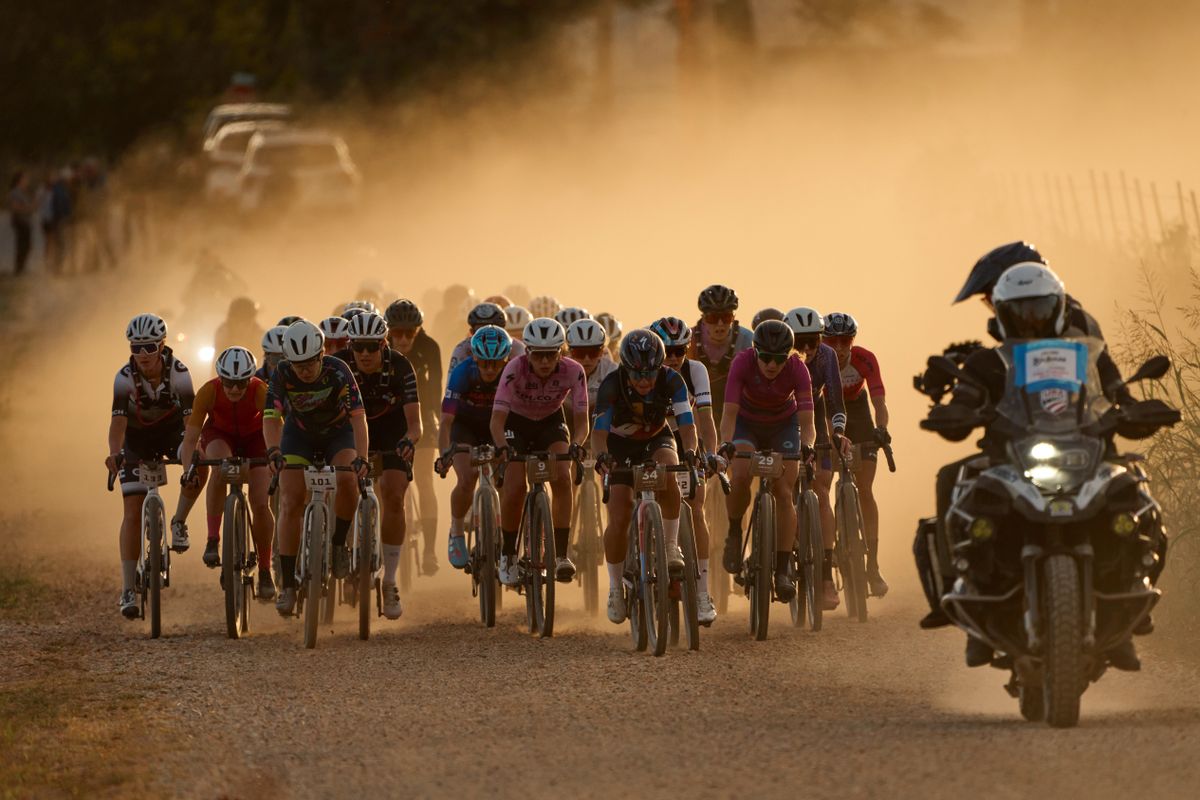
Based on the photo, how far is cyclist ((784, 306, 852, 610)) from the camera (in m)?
15.2

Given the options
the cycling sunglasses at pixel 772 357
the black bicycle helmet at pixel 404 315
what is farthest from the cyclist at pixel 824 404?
the black bicycle helmet at pixel 404 315

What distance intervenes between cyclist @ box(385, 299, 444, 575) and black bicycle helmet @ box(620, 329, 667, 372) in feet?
13.9

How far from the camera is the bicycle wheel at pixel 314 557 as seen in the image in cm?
1439

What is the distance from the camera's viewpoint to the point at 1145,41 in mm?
45875

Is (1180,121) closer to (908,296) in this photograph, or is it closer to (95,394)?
(908,296)

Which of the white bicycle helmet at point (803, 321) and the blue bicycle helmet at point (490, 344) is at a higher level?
the white bicycle helmet at point (803, 321)

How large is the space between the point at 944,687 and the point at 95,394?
959 inches

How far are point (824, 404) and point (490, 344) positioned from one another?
6.95 ft

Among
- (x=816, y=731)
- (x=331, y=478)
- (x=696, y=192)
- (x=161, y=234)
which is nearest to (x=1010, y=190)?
(x=696, y=192)

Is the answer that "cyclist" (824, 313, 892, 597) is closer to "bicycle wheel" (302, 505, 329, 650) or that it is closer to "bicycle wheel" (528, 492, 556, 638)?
"bicycle wheel" (528, 492, 556, 638)

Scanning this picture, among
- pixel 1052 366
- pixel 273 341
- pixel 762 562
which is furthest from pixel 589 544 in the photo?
pixel 1052 366

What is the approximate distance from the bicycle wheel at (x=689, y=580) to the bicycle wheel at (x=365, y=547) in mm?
1908

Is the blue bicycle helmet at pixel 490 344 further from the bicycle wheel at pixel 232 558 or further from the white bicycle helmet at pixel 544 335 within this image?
the bicycle wheel at pixel 232 558

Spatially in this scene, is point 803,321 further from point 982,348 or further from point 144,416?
point 982,348
